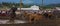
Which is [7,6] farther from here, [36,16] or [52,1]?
[52,1]

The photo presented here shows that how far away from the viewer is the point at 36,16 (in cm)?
206

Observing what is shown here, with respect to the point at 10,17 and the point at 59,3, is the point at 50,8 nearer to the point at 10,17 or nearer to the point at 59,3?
the point at 59,3

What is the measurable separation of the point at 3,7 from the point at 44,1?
1.81 ft

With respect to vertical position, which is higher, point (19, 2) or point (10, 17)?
point (19, 2)

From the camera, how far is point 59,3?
220cm

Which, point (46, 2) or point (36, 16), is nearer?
point (36, 16)

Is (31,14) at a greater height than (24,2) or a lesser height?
lesser

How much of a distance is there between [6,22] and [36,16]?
40cm

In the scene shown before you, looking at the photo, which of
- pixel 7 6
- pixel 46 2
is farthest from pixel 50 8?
pixel 7 6

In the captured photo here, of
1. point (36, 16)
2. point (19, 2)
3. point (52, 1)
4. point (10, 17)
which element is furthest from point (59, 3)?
point (10, 17)

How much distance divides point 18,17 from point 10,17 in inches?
4.1

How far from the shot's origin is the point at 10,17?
81.8 inches

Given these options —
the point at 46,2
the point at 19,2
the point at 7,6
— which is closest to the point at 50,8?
the point at 46,2

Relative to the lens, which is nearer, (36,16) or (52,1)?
(36,16)
